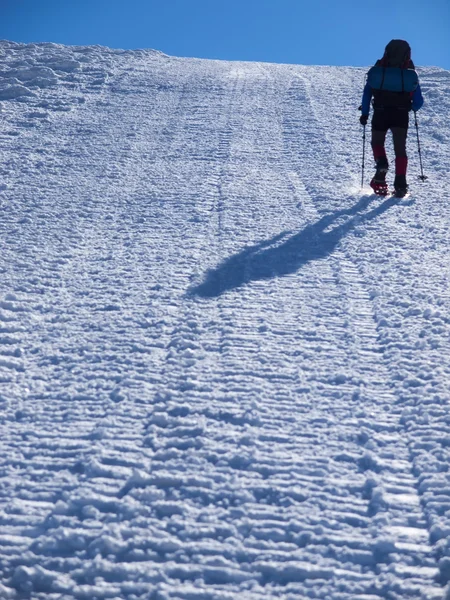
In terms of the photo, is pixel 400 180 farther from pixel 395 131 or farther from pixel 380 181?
pixel 395 131

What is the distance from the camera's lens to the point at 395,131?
247 inches

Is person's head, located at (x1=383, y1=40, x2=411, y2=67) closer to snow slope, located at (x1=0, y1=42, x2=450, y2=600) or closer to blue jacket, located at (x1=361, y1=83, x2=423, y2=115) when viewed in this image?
blue jacket, located at (x1=361, y1=83, x2=423, y2=115)

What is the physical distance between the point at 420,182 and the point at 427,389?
434 centimetres

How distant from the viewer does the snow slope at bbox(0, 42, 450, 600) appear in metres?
2.11

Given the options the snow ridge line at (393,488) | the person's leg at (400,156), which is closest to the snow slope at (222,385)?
the snow ridge line at (393,488)

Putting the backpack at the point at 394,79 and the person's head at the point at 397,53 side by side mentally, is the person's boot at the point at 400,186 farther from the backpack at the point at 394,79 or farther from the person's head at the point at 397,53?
the person's head at the point at 397,53

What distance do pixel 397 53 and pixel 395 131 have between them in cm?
81

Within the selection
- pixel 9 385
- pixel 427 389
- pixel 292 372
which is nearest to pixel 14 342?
pixel 9 385

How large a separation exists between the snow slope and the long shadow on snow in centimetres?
3

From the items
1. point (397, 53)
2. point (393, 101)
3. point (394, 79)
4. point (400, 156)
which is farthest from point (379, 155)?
point (397, 53)

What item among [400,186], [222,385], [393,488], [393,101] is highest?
[393,101]

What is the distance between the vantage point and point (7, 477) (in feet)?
8.04

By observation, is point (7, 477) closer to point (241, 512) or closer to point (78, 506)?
point (78, 506)

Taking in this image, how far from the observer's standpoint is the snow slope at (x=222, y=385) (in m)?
2.11
